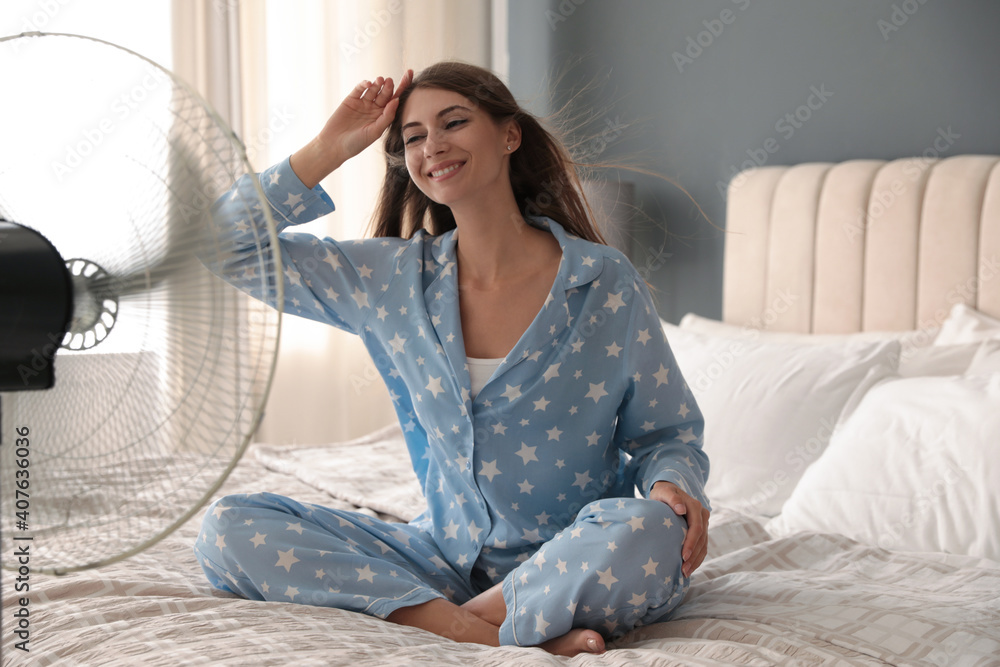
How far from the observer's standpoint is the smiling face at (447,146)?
124 centimetres

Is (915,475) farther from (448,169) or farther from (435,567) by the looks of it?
(448,169)

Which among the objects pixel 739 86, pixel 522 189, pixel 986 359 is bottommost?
pixel 986 359

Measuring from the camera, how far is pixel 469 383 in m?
1.19

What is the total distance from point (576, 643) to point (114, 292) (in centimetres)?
64

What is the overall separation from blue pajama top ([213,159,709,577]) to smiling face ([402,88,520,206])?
122mm

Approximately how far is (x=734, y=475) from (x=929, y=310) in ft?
2.08

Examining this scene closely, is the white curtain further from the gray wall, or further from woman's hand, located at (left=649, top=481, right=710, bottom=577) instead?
woman's hand, located at (left=649, top=481, right=710, bottom=577)

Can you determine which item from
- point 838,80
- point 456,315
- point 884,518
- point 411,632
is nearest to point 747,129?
point 838,80

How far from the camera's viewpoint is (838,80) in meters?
2.20

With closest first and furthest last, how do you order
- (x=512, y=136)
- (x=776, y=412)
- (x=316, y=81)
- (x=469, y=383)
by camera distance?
(x=469, y=383) → (x=512, y=136) → (x=776, y=412) → (x=316, y=81)

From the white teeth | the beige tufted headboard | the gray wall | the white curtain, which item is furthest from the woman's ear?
the white curtain

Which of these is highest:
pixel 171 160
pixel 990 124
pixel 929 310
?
pixel 990 124

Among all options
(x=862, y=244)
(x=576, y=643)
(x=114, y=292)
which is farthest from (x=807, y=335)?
(x=114, y=292)

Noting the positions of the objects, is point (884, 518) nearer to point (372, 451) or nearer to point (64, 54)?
point (372, 451)
